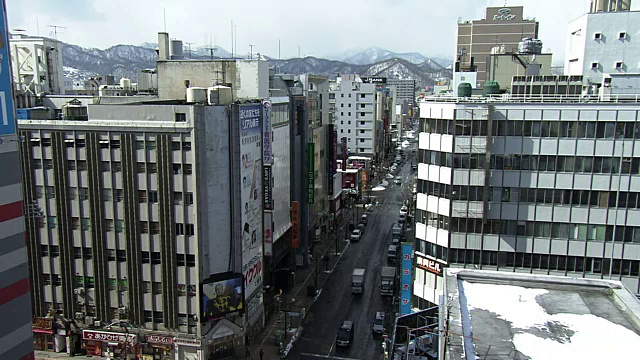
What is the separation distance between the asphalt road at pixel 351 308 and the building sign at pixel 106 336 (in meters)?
14.9

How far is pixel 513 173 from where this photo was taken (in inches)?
1667

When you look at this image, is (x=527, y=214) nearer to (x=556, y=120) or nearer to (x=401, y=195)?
(x=556, y=120)

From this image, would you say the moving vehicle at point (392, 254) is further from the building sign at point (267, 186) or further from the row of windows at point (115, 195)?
the row of windows at point (115, 195)

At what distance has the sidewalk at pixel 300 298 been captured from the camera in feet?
166

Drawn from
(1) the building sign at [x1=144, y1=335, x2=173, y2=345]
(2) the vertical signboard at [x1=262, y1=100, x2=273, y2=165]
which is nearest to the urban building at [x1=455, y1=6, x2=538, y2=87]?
(2) the vertical signboard at [x1=262, y1=100, x2=273, y2=165]

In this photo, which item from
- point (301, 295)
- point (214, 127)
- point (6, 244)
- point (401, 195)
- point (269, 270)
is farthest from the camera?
point (401, 195)

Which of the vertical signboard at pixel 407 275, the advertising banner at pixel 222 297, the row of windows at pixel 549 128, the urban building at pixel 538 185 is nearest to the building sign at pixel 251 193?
the advertising banner at pixel 222 297

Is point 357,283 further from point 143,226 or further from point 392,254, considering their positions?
point 143,226

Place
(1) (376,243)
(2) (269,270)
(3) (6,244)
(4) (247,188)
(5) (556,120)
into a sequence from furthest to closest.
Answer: (1) (376,243)
(2) (269,270)
(4) (247,188)
(5) (556,120)
(3) (6,244)

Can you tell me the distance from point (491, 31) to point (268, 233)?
12913cm

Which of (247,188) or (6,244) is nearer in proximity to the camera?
(6,244)

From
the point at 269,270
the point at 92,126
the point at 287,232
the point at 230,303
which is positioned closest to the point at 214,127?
the point at 92,126

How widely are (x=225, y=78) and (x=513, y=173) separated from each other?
35.9m

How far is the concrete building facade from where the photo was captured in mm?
53469
